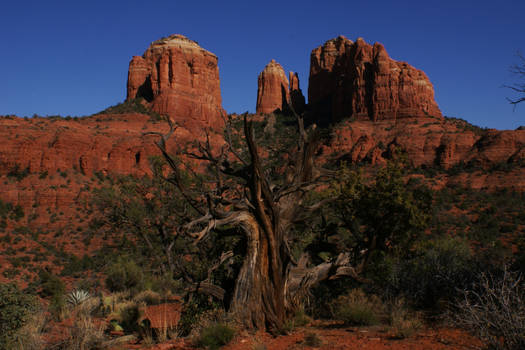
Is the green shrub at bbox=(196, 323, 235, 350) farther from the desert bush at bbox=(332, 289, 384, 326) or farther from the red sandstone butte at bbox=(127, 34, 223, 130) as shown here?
the red sandstone butte at bbox=(127, 34, 223, 130)

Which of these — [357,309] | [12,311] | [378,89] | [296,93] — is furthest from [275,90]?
[12,311]

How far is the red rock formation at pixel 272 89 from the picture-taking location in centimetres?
9450

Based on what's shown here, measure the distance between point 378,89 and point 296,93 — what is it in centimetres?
3580

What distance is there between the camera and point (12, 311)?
6.36m

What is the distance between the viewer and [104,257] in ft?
80.5

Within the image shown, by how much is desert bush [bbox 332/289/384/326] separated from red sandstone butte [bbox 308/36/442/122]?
56.9m

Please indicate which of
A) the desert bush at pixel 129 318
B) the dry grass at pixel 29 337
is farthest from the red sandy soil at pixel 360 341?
the desert bush at pixel 129 318

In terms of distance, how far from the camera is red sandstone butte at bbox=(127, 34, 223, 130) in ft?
220

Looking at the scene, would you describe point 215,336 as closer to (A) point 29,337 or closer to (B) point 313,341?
(B) point 313,341

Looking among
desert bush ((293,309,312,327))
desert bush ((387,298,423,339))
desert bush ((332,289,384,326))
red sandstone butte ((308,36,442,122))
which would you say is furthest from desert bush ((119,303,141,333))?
red sandstone butte ((308,36,442,122))

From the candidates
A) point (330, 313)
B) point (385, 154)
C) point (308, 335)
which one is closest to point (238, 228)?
point (308, 335)

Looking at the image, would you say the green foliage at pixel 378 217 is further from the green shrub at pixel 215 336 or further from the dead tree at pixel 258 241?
the green shrub at pixel 215 336

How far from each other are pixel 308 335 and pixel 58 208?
3633 cm

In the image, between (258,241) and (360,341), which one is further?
(258,241)
